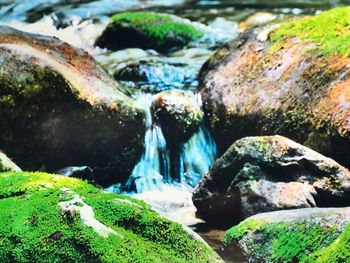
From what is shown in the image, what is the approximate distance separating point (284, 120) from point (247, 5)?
32.7ft

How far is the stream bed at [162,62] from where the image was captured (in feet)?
26.5

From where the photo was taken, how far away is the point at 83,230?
13.0ft

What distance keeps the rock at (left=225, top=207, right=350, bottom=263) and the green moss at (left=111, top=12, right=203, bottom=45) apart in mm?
7978

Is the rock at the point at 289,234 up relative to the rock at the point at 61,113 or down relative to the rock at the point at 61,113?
down

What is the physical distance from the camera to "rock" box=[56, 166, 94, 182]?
291 inches

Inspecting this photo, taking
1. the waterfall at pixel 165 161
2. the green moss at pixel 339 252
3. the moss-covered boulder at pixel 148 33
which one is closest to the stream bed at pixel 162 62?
the waterfall at pixel 165 161

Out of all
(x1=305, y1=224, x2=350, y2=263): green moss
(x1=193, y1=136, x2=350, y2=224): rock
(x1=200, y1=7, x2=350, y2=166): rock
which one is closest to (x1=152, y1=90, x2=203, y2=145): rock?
(x1=200, y1=7, x2=350, y2=166): rock

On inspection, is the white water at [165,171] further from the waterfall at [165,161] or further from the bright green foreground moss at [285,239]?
the bright green foreground moss at [285,239]

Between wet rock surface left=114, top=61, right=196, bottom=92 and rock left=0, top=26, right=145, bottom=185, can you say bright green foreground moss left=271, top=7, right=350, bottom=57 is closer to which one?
wet rock surface left=114, top=61, right=196, bottom=92

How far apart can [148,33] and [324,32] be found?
216 inches

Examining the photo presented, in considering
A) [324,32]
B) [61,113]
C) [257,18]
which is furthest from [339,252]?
[257,18]

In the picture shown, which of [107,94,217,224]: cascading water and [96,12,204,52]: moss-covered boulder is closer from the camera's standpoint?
[107,94,217,224]: cascading water

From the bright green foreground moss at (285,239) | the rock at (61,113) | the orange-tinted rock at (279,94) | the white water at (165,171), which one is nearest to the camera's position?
the bright green foreground moss at (285,239)

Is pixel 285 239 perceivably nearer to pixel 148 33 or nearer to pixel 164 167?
pixel 164 167
